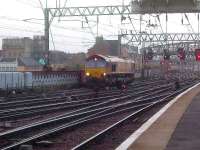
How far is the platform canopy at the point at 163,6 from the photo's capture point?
34.1m

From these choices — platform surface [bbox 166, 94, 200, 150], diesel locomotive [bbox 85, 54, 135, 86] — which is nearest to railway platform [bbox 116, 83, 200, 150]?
platform surface [bbox 166, 94, 200, 150]

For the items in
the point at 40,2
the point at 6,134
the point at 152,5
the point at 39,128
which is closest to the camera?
the point at 6,134

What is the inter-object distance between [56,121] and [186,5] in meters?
17.1

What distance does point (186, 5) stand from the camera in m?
35.6

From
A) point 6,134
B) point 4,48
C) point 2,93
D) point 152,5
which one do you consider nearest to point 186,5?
point 152,5

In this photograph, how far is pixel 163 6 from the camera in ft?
114

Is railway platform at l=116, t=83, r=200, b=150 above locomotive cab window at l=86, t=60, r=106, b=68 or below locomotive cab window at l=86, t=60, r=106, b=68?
below

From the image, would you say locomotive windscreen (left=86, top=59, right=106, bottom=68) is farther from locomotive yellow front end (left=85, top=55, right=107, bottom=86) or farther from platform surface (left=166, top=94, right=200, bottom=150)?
platform surface (left=166, top=94, right=200, bottom=150)

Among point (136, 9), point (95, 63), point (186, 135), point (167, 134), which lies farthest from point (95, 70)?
point (186, 135)

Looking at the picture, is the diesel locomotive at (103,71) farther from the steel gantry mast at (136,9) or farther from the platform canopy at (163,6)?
the platform canopy at (163,6)

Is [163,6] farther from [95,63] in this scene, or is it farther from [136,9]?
[95,63]

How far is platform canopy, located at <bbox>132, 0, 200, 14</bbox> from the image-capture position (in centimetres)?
3409

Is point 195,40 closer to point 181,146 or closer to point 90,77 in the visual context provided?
point 90,77

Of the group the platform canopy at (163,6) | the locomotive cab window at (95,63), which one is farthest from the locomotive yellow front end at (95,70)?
the platform canopy at (163,6)
